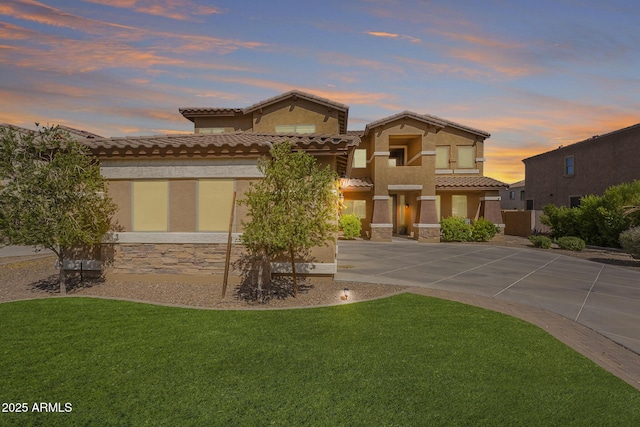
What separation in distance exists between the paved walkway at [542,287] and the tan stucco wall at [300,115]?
31.4ft

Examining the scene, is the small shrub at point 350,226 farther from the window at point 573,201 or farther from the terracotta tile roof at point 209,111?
the window at point 573,201

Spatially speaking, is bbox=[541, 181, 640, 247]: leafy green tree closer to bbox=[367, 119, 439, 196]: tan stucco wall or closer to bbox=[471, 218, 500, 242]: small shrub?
bbox=[471, 218, 500, 242]: small shrub

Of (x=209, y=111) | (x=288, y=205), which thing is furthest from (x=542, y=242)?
(x=209, y=111)

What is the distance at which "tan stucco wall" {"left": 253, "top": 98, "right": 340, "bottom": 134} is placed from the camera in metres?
23.2

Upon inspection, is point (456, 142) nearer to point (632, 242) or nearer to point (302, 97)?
point (302, 97)

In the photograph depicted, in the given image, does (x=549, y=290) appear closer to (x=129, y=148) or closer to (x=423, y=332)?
(x=423, y=332)

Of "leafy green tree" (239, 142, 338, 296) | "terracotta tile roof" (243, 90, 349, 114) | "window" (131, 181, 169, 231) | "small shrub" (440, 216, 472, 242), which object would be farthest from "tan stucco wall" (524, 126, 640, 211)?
"window" (131, 181, 169, 231)

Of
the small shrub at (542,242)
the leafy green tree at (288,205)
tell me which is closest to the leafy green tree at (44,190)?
the leafy green tree at (288,205)

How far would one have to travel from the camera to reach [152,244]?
11.1 m

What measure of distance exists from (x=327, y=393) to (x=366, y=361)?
1.13 meters

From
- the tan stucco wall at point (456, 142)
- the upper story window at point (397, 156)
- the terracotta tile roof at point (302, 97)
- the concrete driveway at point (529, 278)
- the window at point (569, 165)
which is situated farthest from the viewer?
the window at point (569, 165)

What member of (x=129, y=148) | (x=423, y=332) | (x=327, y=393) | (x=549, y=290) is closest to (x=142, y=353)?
(x=327, y=393)

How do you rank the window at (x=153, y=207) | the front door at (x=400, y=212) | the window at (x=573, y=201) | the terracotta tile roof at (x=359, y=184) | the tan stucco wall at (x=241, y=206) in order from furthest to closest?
the window at (x=573, y=201)
the front door at (x=400, y=212)
the terracotta tile roof at (x=359, y=184)
the window at (x=153, y=207)
the tan stucco wall at (x=241, y=206)

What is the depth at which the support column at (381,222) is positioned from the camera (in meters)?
24.9
